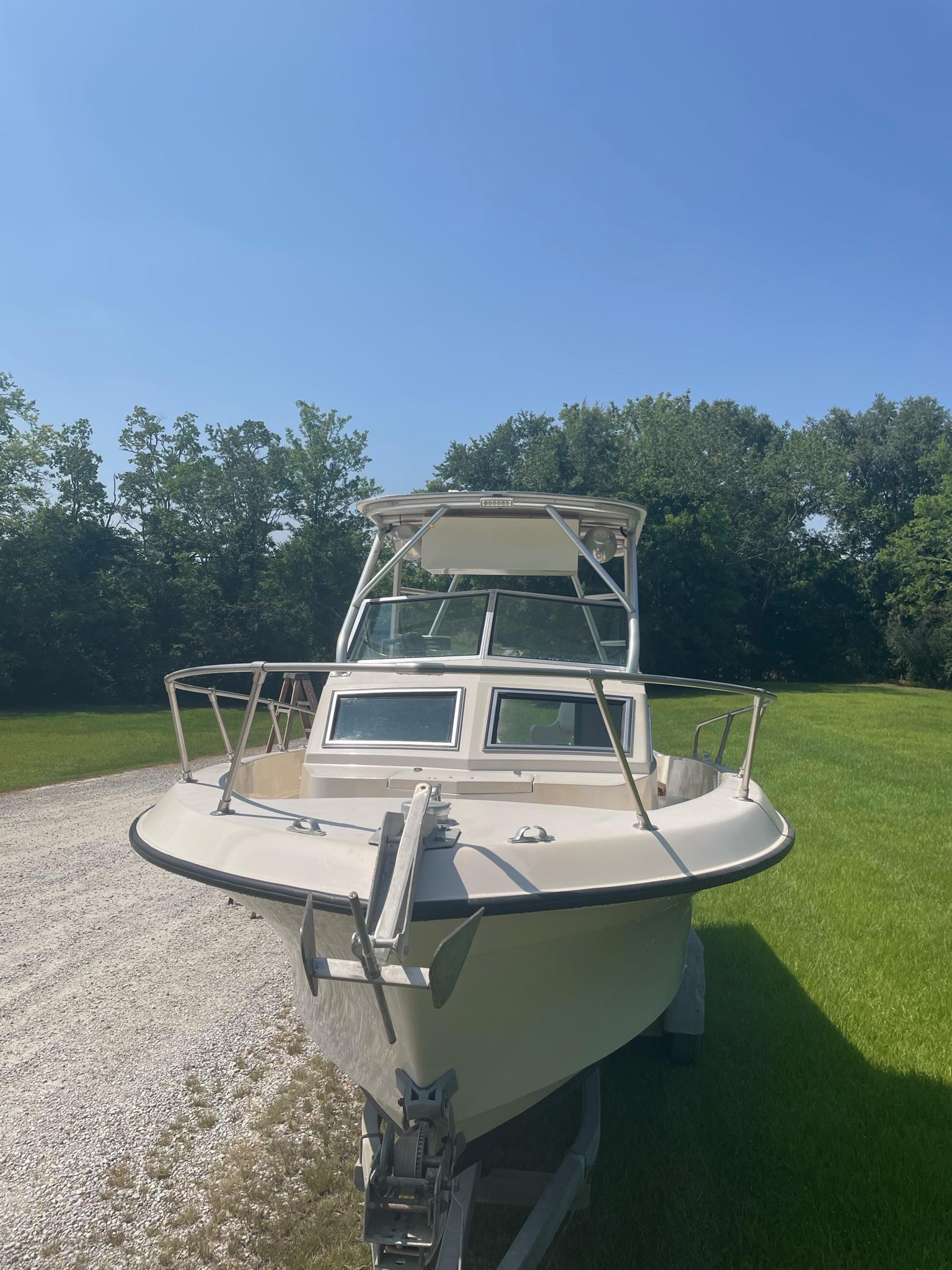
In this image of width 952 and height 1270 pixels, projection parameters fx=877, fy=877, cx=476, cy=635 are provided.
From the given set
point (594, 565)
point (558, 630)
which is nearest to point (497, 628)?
point (558, 630)

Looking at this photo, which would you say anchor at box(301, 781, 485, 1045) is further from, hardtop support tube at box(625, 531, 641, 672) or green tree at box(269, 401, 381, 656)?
green tree at box(269, 401, 381, 656)

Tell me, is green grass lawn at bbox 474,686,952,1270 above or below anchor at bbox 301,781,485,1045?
below

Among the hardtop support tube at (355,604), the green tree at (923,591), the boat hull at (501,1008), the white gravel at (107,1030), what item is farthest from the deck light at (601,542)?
the green tree at (923,591)

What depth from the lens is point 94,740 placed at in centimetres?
2003

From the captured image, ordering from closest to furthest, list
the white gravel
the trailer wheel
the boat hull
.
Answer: the boat hull → the white gravel → the trailer wheel

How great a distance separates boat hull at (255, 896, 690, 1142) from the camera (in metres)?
2.71

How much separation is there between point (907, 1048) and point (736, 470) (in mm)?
39633

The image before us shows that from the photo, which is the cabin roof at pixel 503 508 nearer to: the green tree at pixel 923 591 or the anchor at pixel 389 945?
the anchor at pixel 389 945

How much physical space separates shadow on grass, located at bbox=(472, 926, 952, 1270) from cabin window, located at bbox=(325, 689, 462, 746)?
6.23 ft

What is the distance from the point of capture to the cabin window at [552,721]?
4570mm

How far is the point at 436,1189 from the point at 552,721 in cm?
253

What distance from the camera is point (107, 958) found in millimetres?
5926

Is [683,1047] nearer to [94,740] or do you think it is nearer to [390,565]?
[390,565]

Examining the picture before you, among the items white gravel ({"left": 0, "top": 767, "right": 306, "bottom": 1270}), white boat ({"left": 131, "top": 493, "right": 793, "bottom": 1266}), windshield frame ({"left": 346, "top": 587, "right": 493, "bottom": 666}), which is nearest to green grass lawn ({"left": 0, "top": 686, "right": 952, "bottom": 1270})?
white boat ({"left": 131, "top": 493, "right": 793, "bottom": 1266})
